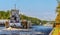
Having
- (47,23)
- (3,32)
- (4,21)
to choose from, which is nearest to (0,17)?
(4,21)

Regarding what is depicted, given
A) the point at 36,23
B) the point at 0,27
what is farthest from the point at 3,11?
the point at 36,23

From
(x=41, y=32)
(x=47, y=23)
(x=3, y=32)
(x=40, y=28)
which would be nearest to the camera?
(x=47, y=23)

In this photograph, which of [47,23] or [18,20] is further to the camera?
[18,20]

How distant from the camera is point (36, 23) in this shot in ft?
27.8

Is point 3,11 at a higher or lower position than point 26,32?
higher

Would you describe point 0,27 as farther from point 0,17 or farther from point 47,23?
point 47,23

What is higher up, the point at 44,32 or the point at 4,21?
the point at 4,21

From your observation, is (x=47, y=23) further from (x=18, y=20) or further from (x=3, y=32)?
(x=3, y=32)

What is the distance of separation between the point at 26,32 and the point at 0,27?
4.42ft

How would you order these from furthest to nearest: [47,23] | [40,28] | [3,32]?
1. [3,32]
2. [40,28]
3. [47,23]

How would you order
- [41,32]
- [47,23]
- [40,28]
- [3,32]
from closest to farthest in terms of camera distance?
[47,23] < [40,28] < [41,32] < [3,32]

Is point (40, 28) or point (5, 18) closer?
point (40, 28)

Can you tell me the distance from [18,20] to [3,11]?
→ 32.3 inches

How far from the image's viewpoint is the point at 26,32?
31.5 feet
